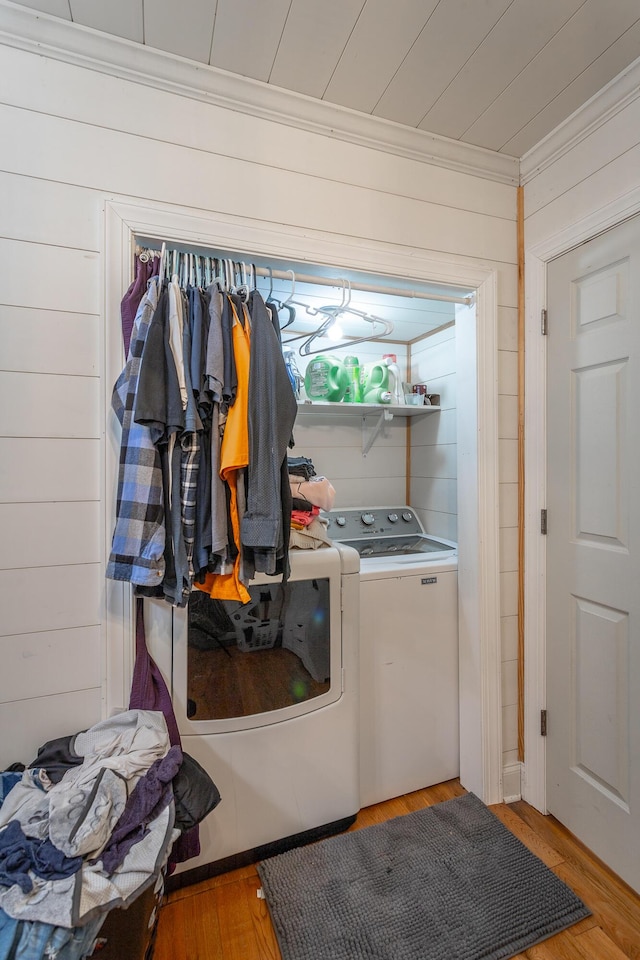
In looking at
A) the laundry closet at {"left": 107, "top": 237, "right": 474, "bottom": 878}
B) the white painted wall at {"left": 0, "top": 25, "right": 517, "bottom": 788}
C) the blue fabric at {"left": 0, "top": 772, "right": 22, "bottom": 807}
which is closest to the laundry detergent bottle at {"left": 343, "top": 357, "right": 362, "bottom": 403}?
the laundry closet at {"left": 107, "top": 237, "right": 474, "bottom": 878}

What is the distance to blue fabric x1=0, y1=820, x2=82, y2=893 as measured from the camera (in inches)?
32.1

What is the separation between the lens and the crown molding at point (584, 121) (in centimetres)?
130

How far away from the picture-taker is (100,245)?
47.6 inches

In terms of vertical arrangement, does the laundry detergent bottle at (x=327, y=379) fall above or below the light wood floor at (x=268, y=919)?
above

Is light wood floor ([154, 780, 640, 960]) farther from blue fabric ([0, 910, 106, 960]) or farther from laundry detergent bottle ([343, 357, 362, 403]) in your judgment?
laundry detergent bottle ([343, 357, 362, 403])

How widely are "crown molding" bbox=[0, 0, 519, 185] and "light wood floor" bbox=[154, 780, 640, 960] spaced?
2.47m

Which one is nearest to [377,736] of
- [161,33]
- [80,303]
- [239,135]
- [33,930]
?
[33,930]

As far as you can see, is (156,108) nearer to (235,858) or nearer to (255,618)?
(255,618)

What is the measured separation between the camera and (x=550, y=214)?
160 cm

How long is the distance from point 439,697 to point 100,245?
2.03 meters

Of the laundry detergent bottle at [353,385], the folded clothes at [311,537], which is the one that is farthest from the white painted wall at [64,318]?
the laundry detergent bottle at [353,385]

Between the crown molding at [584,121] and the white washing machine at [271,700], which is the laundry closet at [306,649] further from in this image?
the crown molding at [584,121]

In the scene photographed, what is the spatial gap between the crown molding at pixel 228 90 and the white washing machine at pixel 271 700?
1456 mm

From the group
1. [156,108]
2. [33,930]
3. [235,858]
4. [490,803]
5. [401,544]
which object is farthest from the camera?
[401,544]
